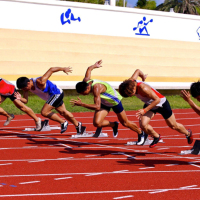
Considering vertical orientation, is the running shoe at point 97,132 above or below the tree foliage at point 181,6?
below

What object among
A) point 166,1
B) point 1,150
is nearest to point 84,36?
point 1,150

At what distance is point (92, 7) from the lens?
2323 cm

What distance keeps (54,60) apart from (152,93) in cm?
1515

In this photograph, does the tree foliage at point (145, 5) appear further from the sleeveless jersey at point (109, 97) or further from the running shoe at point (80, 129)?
the sleeveless jersey at point (109, 97)

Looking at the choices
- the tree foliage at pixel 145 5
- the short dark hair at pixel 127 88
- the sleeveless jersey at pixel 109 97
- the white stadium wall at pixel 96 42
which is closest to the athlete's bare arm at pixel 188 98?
the short dark hair at pixel 127 88

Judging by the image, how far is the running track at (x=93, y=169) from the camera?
5293 millimetres

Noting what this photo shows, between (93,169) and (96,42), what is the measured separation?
1742 cm

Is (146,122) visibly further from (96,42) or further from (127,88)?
(96,42)

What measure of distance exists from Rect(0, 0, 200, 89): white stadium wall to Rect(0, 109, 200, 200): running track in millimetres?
11046

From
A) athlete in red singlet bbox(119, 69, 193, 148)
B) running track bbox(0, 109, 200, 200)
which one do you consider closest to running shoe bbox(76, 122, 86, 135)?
running track bbox(0, 109, 200, 200)

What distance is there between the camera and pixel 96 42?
923 inches

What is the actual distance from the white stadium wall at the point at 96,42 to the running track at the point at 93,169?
36.2 feet

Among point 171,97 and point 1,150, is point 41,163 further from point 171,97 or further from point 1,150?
point 171,97

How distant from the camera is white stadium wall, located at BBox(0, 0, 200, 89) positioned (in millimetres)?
21172
